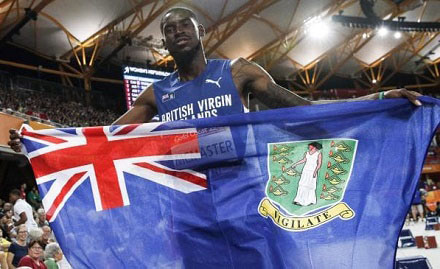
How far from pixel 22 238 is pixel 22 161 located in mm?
9523

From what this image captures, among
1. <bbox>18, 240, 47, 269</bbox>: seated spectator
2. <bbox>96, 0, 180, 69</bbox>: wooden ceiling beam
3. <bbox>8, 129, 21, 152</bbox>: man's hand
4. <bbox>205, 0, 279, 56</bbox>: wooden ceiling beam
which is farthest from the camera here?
<bbox>205, 0, 279, 56</bbox>: wooden ceiling beam

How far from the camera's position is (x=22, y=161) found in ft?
50.5

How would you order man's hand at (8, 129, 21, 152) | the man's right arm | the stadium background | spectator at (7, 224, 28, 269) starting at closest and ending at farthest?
1. man's hand at (8, 129, 21, 152)
2. the man's right arm
3. spectator at (7, 224, 28, 269)
4. the stadium background

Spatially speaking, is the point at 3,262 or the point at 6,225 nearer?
the point at 3,262

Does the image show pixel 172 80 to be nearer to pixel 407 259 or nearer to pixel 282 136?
pixel 282 136

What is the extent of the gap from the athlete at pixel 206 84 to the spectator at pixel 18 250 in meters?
4.23

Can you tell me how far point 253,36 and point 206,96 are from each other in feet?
69.0

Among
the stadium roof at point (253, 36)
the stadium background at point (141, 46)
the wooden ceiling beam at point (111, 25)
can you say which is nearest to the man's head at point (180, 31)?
the stadium background at point (141, 46)

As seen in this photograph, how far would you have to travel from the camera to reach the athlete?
246 cm

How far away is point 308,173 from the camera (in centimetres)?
225

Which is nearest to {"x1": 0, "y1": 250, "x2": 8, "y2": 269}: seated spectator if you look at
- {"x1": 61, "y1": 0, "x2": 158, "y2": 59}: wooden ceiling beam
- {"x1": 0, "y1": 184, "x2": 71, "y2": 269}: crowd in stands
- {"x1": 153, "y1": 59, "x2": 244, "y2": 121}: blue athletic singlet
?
{"x1": 0, "y1": 184, "x2": 71, "y2": 269}: crowd in stands

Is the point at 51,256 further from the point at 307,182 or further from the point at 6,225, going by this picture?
the point at 307,182

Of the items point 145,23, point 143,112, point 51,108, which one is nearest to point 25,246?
point 143,112

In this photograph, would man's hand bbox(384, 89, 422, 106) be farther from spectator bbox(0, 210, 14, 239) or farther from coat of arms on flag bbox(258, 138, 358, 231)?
spectator bbox(0, 210, 14, 239)
